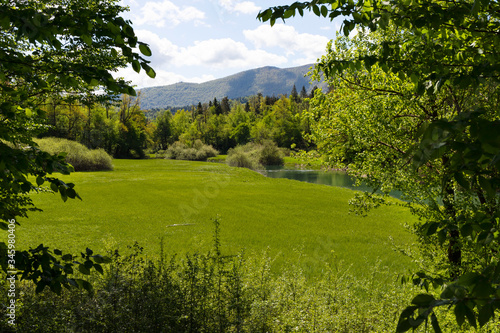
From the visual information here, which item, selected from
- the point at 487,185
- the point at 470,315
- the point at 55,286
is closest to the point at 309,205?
the point at 55,286

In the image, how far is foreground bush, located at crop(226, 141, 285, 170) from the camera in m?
54.5

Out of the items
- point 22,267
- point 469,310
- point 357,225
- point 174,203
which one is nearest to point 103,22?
point 22,267

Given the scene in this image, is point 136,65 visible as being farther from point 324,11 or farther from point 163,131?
point 163,131

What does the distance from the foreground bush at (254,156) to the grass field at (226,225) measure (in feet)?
89.5

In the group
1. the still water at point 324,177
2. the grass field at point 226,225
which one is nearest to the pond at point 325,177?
the still water at point 324,177

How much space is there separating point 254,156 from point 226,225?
148ft

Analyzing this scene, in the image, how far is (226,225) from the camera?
641 inches

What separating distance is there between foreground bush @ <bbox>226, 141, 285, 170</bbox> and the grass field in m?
27.3

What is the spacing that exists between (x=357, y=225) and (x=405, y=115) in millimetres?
10388

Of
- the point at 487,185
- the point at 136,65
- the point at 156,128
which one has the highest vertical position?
the point at 156,128

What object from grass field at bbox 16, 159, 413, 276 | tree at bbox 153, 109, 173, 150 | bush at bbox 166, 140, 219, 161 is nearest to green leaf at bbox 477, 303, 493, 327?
grass field at bbox 16, 159, 413, 276

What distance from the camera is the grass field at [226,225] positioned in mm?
11930

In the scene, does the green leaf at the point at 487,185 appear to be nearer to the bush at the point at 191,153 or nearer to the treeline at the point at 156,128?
the treeline at the point at 156,128

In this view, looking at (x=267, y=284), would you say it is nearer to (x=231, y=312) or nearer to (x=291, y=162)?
(x=231, y=312)
